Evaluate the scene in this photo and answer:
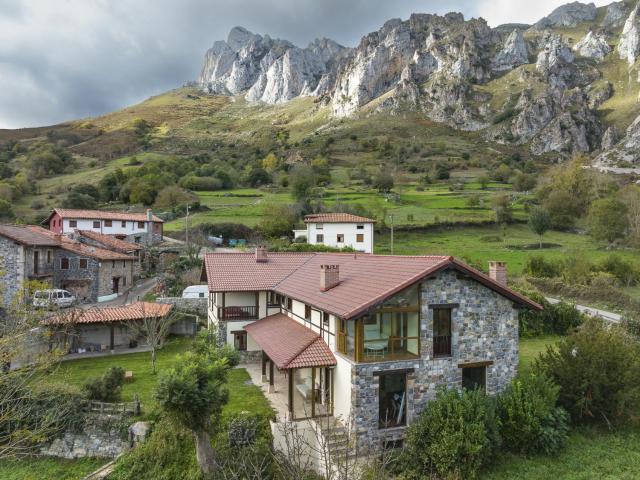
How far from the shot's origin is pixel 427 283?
15461 millimetres

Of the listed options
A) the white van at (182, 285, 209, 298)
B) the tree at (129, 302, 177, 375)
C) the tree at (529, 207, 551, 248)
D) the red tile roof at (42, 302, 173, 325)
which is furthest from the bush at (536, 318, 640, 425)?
the tree at (529, 207, 551, 248)

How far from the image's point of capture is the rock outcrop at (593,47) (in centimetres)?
17230

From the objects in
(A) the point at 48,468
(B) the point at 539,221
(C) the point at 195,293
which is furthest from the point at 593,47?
(A) the point at 48,468

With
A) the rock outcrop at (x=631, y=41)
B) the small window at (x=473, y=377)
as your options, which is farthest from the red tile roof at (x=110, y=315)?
the rock outcrop at (x=631, y=41)

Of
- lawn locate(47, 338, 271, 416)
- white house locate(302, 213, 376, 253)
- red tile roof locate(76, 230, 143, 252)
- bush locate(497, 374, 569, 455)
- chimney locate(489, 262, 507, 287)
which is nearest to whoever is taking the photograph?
bush locate(497, 374, 569, 455)

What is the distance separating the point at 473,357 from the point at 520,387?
198 cm

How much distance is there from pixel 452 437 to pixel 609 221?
51.9 meters

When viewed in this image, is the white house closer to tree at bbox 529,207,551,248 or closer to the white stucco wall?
the white stucco wall

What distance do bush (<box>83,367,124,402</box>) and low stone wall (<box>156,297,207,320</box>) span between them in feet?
44.3

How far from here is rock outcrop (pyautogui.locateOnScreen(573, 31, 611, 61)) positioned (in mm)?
172300

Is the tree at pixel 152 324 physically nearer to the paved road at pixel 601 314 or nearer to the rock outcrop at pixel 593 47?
the paved road at pixel 601 314

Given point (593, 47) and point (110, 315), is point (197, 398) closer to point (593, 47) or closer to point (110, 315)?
point (110, 315)

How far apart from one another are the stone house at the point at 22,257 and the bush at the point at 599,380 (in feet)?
108

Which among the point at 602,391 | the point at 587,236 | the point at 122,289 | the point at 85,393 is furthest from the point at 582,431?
the point at 587,236
